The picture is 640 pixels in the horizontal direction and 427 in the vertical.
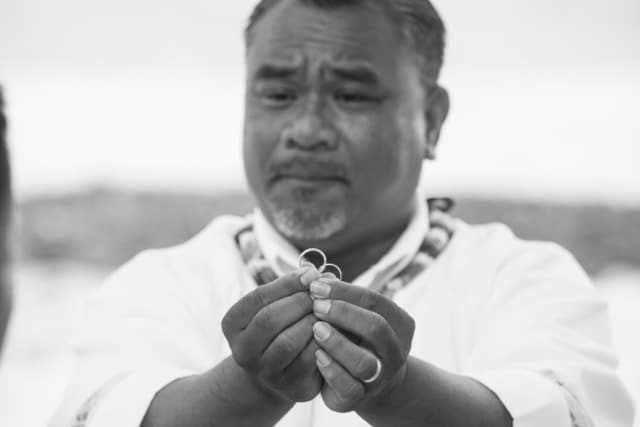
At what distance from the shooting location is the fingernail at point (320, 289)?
1355mm

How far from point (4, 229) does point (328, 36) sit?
36.3 inches

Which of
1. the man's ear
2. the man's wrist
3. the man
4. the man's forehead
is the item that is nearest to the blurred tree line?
the man's ear

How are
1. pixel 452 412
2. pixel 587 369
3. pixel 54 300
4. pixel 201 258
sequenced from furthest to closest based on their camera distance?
pixel 54 300 → pixel 201 258 → pixel 587 369 → pixel 452 412

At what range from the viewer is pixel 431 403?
4.93ft

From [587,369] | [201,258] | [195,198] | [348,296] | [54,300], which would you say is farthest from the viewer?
[195,198]

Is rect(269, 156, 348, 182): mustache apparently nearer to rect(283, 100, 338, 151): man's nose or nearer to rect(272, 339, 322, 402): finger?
rect(283, 100, 338, 151): man's nose

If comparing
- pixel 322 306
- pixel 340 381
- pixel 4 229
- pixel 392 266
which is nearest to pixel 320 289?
pixel 322 306

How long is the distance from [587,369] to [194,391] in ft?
2.43

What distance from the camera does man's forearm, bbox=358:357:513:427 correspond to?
4.82ft

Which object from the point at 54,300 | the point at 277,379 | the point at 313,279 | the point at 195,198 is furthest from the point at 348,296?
the point at 195,198

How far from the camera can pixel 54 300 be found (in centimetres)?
539

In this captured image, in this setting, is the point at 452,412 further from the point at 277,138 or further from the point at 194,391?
the point at 277,138

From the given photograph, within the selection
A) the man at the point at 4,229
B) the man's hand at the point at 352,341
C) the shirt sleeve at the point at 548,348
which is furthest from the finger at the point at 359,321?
the man at the point at 4,229

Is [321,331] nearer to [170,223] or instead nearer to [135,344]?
[135,344]
